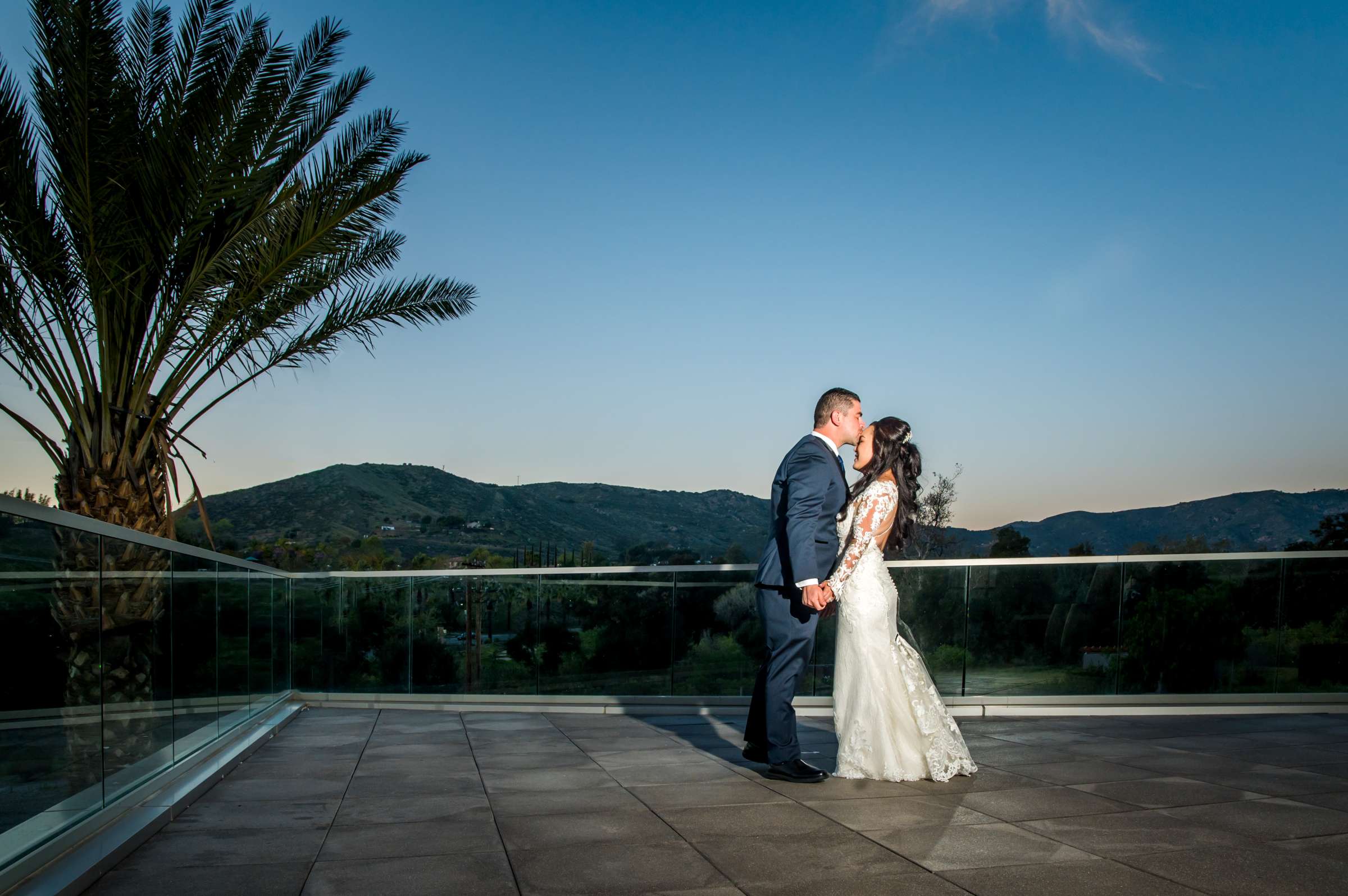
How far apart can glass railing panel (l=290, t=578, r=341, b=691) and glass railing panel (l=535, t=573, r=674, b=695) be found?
2078 millimetres

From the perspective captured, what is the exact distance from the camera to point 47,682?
2979 millimetres

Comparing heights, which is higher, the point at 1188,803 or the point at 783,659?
the point at 783,659

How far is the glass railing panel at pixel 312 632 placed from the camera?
9.17m

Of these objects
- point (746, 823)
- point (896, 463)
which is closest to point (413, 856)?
point (746, 823)

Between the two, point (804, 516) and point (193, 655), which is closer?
point (804, 516)

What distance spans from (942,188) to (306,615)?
9.81 m

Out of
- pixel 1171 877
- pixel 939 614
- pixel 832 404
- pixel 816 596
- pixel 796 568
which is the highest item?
pixel 832 404

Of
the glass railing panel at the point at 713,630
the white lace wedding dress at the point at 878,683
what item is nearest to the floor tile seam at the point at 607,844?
the white lace wedding dress at the point at 878,683

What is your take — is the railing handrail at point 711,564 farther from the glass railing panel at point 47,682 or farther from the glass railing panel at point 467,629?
the glass railing panel at point 47,682

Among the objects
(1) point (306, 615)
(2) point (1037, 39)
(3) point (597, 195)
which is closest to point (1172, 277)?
(2) point (1037, 39)

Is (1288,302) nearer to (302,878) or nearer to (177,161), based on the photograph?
(177,161)

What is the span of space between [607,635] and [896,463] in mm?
4536

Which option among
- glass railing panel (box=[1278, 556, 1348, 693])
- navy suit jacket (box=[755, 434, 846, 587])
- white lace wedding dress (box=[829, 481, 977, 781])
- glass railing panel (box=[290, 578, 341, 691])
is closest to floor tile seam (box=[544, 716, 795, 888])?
white lace wedding dress (box=[829, 481, 977, 781])

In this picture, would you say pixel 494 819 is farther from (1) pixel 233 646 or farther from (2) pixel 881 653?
(1) pixel 233 646
